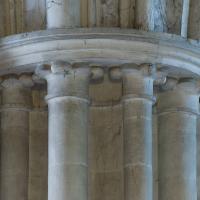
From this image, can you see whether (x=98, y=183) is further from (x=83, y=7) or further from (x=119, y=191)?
(x=83, y=7)

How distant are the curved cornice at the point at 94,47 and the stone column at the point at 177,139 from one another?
42 cm

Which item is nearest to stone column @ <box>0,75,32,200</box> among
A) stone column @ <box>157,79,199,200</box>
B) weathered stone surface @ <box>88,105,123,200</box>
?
weathered stone surface @ <box>88,105,123,200</box>

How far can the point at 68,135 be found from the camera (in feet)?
47.6

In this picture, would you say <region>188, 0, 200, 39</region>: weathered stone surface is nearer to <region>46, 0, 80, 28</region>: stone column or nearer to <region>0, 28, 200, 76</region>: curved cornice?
<region>0, 28, 200, 76</region>: curved cornice

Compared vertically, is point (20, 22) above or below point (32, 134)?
above

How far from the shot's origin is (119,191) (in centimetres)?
1477

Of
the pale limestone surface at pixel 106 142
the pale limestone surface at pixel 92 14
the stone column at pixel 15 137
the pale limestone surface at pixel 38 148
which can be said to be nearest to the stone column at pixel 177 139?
the pale limestone surface at pixel 106 142

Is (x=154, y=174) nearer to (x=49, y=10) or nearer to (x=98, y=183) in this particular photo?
(x=98, y=183)

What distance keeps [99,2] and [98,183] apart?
1856 mm

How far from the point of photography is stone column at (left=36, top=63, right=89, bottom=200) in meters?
14.4

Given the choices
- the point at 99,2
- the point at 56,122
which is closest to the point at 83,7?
the point at 99,2

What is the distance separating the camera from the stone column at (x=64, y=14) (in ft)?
48.3

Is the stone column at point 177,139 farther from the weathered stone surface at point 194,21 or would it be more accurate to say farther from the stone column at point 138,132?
the weathered stone surface at point 194,21

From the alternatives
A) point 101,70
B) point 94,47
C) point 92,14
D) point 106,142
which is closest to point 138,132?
point 106,142
